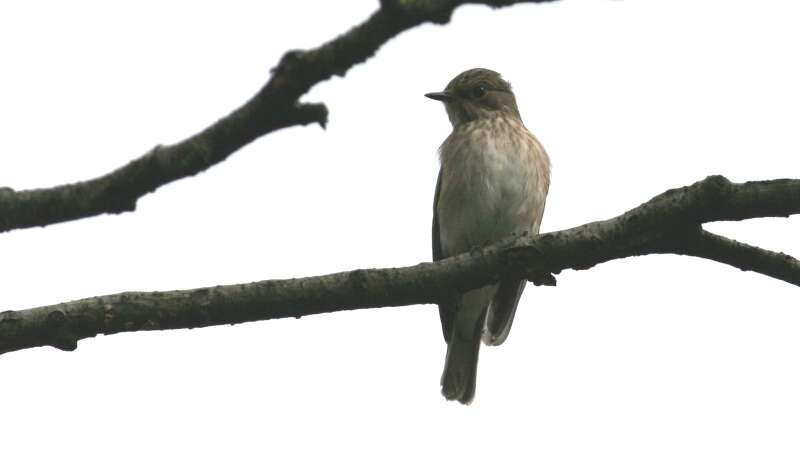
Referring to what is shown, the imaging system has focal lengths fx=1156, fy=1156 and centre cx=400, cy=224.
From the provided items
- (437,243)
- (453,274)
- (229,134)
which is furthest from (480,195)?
(229,134)

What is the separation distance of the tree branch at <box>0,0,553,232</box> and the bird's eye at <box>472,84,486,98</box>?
7.14 metres

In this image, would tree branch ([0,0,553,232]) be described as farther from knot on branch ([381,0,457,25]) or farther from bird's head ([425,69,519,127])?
bird's head ([425,69,519,127])

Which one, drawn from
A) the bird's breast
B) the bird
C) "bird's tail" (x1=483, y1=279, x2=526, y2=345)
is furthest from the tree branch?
"bird's tail" (x1=483, y1=279, x2=526, y2=345)

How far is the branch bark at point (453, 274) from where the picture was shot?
4.43 metres

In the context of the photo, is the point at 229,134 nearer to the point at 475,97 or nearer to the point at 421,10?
the point at 421,10

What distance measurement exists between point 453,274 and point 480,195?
3485 mm

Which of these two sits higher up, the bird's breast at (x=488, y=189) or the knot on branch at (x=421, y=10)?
the bird's breast at (x=488, y=189)

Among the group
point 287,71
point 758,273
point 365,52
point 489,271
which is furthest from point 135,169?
point 758,273

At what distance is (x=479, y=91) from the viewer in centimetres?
998

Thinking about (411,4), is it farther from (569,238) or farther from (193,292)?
(569,238)

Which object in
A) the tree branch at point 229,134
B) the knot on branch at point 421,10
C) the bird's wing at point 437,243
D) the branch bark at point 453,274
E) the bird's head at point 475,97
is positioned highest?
the bird's head at point 475,97

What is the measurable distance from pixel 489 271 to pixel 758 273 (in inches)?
46.8

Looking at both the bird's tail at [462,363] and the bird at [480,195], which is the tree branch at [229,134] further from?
the bird's tail at [462,363]

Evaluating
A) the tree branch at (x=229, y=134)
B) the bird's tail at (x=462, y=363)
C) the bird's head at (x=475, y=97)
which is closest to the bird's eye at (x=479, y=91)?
the bird's head at (x=475, y=97)
